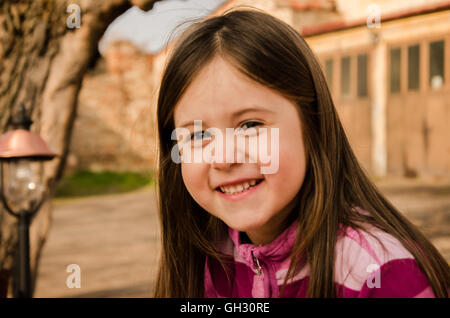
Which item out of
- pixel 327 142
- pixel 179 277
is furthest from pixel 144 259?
pixel 327 142

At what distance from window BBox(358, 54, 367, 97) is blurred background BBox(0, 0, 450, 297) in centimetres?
2

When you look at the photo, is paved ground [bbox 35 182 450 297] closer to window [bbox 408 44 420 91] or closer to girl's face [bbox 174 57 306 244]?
window [bbox 408 44 420 91]

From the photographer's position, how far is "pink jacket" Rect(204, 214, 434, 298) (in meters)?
1.01

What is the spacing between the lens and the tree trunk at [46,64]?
9.84ft

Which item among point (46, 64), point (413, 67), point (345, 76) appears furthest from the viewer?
point (345, 76)

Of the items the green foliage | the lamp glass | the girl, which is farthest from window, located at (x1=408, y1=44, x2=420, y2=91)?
the girl

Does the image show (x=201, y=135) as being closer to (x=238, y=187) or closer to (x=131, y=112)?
(x=238, y=187)

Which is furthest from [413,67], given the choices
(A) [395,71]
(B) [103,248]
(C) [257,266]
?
(C) [257,266]

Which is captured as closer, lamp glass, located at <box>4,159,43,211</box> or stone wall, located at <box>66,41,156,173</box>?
lamp glass, located at <box>4,159,43,211</box>

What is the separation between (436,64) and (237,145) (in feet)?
32.1

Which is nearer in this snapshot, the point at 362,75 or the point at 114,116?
the point at 362,75

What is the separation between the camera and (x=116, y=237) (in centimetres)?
675

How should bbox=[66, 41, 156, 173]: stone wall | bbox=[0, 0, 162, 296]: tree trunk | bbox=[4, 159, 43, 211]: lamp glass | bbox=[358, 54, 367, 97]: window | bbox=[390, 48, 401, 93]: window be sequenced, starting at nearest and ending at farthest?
bbox=[4, 159, 43, 211]: lamp glass
bbox=[0, 0, 162, 296]: tree trunk
bbox=[390, 48, 401, 93]: window
bbox=[358, 54, 367, 97]: window
bbox=[66, 41, 156, 173]: stone wall
